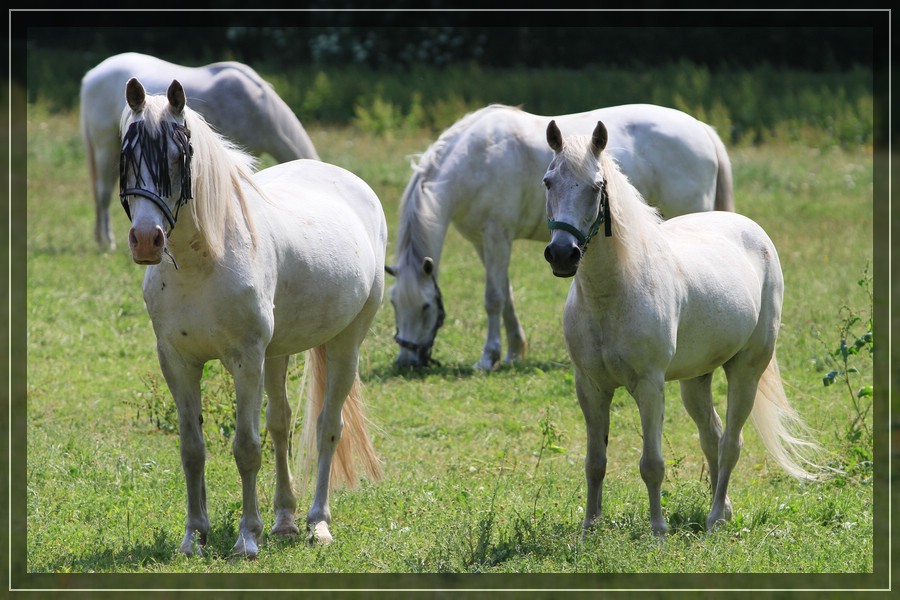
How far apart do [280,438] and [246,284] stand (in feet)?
3.78

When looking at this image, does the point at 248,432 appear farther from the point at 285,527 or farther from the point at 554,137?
the point at 554,137

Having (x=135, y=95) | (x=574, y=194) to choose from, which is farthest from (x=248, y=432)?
(x=574, y=194)

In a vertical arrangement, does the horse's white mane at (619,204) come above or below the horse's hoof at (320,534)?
above

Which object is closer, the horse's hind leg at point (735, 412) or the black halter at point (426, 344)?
the horse's hind leg at point (735, 412)

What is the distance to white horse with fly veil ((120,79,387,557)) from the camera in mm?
4156

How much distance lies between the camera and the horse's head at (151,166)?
4.03 meters

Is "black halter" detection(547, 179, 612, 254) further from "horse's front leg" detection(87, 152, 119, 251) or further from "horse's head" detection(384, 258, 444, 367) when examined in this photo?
"horse's front leg" detection(87, 152, 119, 251)

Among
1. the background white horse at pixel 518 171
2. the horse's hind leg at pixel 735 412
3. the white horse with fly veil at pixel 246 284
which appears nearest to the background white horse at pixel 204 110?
the background white horse at pixel 518 171

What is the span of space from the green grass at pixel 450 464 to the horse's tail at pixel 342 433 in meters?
0.17

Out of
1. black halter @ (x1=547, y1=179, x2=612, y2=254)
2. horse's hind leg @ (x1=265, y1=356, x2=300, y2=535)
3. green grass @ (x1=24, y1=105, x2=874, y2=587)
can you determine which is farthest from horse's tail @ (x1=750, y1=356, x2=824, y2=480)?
horse's hind leg @ (x1=265, y1=356, x2=300, y2=535)

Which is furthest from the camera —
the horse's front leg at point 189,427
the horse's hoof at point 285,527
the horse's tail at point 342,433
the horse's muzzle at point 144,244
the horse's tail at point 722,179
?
the horse's tail at point 722,179

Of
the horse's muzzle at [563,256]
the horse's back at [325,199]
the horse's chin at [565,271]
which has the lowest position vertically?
the horse's chin at [565,271]

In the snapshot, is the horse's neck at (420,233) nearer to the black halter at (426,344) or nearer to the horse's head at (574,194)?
the black halter at (426,344)

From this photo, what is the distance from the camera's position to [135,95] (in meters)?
4.14
